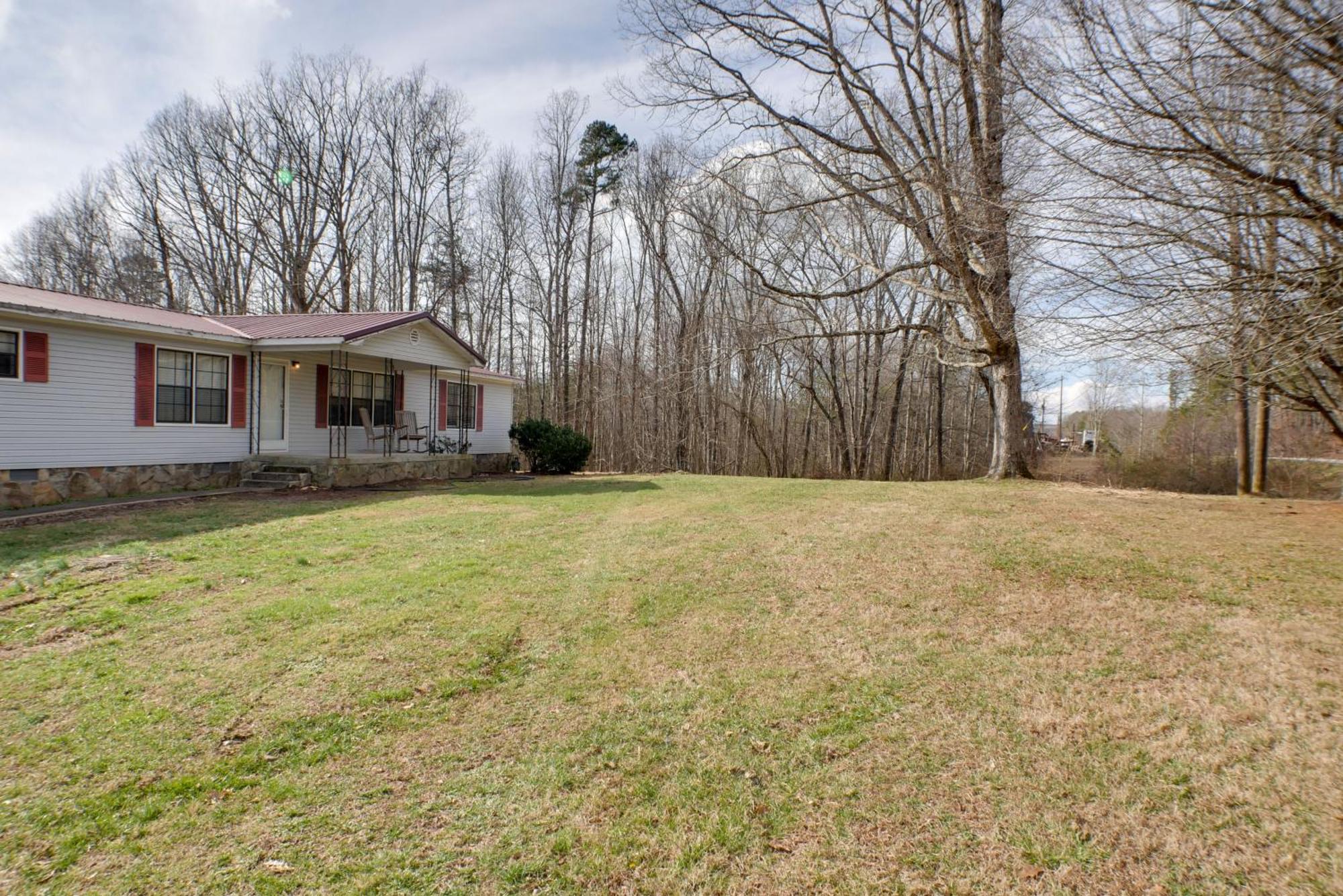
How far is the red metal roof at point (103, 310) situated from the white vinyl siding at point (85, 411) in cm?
32

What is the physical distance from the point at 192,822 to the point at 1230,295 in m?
7.36

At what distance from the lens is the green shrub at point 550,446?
56.7ft

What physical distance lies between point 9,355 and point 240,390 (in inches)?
129

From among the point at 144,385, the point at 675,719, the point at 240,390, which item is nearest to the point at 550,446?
the point at 240,390

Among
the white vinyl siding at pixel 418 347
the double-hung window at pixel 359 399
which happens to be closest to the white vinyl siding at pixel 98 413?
the double-hung window at pixel 359 399

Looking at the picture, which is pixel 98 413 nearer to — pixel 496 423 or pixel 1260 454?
pixel 496 423

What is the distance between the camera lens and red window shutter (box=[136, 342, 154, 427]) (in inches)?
406

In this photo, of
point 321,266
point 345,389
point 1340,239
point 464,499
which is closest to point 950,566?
point 1340,239

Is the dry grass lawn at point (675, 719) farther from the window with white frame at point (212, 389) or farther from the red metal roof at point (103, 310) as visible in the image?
the window with white frame at point (212, 389)

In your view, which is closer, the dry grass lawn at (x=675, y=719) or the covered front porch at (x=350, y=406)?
the dry grass lawn at (x=675, y=719)

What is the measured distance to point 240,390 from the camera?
11.9 meters

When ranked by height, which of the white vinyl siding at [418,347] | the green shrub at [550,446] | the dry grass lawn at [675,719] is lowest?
the dry grass lawn at [675,719]

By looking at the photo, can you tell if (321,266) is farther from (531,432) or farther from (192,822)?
(192,822)

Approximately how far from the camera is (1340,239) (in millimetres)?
4773
